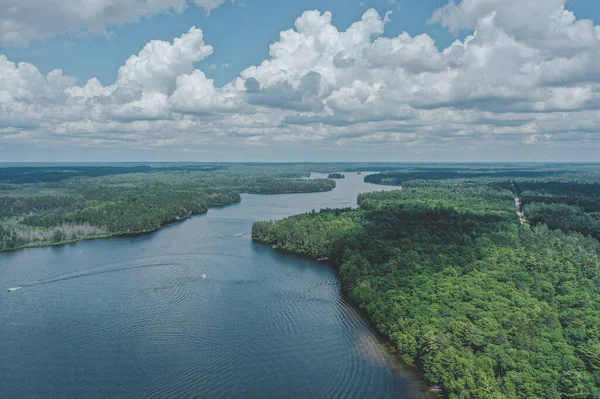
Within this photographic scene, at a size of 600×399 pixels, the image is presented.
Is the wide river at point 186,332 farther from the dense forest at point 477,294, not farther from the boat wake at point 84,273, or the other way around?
the dense forest at point 477,294

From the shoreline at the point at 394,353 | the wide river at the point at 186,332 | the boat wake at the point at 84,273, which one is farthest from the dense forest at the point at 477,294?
the boat wake at the point at 84,273

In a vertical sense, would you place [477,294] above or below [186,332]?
above

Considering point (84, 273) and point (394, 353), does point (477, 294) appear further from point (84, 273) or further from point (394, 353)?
point (84, 273)

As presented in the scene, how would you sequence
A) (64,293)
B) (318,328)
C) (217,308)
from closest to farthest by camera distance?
(318,328), (217,308), (64,293)

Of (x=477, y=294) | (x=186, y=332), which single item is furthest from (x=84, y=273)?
(x=477, y=294)

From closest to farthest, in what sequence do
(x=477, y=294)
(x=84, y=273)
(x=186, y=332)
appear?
(x=477, y=294), (x=186, y=332), (x=84, y=273)

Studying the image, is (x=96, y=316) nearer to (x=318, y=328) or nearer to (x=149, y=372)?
(x=149, y=372)

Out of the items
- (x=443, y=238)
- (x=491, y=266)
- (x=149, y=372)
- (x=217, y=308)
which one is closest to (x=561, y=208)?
(x=443, y=238)
